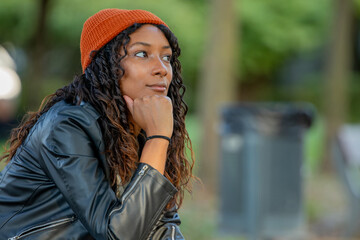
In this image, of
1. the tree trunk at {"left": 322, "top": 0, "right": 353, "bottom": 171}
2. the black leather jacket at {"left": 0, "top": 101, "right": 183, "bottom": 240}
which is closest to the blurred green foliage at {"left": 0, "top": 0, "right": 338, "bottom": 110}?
the tree trunk at {"left": 322, "top": 0, "right": 353, "bottom": 171}

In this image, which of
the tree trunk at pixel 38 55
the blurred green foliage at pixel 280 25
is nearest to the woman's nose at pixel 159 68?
the tree trunk at pixel 38 55

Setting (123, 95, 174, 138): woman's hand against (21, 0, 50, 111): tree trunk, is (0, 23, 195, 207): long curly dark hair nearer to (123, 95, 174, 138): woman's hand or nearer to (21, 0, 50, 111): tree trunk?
(123, 95, 174, 138): woman's hand

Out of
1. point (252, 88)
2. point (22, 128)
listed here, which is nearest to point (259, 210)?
point (22, 128)

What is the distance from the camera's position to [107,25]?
6.24 ft

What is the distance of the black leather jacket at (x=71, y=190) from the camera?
1574 mm

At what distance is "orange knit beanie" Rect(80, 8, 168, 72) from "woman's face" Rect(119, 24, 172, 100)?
0.12 ft

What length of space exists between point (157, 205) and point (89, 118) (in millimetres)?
359

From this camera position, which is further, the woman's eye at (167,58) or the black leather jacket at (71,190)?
the woman's eye at (167,58)

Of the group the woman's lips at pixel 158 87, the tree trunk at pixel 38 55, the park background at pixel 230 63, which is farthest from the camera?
the tree trunk at pixel 38 55

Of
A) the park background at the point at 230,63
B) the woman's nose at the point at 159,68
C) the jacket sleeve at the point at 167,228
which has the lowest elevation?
the park background at the point at 230,63

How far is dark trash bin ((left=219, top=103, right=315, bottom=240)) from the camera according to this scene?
19.7 ft

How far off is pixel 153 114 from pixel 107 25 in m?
0.37

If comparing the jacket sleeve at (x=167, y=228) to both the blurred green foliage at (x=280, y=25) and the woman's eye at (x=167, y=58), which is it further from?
the blurred green foliage at (x=280, y=25)

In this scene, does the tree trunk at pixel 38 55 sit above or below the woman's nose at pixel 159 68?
below
